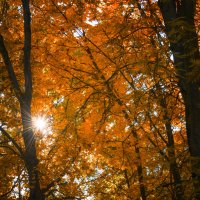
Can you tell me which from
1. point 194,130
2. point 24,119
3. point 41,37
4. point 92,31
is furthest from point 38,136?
point 194,130

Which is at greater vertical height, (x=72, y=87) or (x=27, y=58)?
(x=27, y=58)

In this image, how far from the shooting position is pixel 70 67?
7.53 meters

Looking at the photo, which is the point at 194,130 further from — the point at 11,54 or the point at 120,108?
the point at 11,54

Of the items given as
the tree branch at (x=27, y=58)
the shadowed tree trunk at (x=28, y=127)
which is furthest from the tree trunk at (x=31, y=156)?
the tree branch at (x=27, y=58)

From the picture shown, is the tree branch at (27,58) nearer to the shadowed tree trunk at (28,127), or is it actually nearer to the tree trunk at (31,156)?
the shadowed tree trunk at (28,127)

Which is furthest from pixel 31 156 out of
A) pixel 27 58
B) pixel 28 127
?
pixel 27 58

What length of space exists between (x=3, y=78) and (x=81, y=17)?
2.60m

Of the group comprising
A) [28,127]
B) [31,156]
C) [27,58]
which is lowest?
[31,156]

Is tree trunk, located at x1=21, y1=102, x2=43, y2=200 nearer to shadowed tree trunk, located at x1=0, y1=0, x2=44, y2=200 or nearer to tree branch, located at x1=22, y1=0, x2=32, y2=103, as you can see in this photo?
shadowed tree trunk, located at x1=0, y1=0, x2=44, y2=200

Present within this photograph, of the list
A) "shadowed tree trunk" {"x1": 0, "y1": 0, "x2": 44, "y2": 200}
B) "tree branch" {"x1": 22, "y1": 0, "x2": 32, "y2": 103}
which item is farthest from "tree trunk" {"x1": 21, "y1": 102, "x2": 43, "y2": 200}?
"tree branch" {"x1": 22, "y1": 0, "x2": 32, "y2": 103}

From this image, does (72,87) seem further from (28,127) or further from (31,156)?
(31,156)

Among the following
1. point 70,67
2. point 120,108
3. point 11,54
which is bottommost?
point 120,108

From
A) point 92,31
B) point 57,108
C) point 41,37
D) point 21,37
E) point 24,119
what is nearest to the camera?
point 24,119

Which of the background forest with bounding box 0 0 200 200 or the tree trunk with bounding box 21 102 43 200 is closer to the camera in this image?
the tree trunk with bounding box 21 102 43 200
